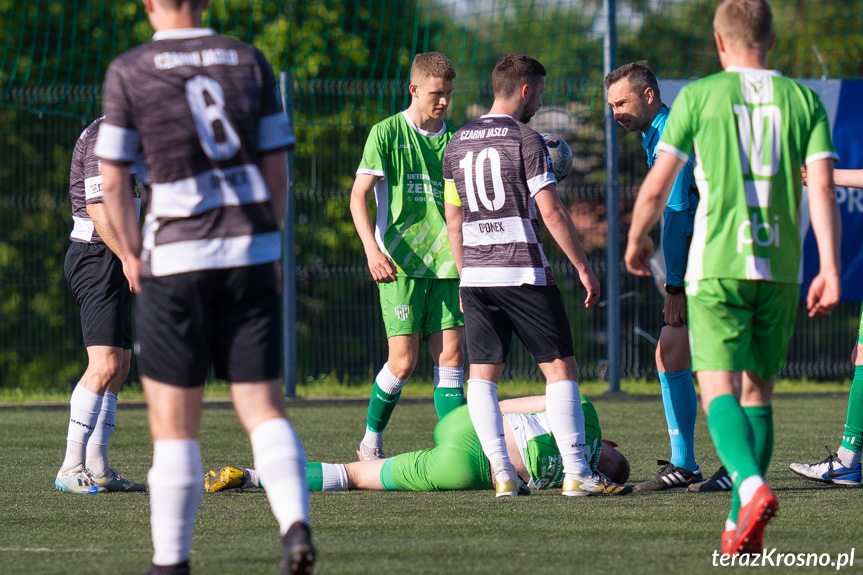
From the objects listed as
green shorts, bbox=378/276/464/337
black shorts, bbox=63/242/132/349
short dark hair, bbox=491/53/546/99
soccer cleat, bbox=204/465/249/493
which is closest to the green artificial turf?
soccer cleat, bbox=204/465/249/493

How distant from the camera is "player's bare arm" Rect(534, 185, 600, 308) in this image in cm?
544

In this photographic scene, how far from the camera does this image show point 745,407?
409 centimetres

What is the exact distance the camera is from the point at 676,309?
5879mm

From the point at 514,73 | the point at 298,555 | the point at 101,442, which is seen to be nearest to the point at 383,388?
the point at 101,442

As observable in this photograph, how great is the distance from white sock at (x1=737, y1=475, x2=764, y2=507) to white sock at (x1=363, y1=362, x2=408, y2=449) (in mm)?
3429

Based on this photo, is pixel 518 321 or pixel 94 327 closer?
pixel 518 321

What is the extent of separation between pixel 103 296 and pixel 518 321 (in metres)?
2.13

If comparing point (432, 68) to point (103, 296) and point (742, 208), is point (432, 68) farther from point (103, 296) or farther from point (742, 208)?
point (742, 208)

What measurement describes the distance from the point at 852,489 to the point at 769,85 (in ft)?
8.69

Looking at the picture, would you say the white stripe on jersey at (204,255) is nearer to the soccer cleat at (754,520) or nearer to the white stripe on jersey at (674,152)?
the white stripe on jersey at (674,152)

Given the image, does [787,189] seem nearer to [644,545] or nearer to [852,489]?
[644,545]

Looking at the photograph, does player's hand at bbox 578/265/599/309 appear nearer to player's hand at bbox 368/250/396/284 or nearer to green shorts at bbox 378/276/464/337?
player's hand at bbox 368/250/396/284

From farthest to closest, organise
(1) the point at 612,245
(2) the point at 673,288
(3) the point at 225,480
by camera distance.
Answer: (1) the point at 612,245, (2) the point at 673,288, (3) the point at 225,480

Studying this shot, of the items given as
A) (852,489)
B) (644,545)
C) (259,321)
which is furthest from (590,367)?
(259,321)
